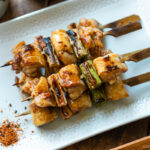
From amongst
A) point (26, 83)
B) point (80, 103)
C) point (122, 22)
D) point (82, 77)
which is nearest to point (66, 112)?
point (80, 103)

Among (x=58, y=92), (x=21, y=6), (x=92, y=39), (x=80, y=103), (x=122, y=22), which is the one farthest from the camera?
(x=21, y=6)

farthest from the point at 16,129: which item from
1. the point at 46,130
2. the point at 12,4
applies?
the point at 12,4

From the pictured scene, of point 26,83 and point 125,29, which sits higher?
point 125,29

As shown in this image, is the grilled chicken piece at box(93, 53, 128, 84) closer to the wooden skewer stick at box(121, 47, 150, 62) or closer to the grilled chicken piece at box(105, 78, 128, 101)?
the grilled chicken piece at box(105, 78, 128, 101)

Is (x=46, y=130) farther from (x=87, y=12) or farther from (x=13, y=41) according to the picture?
(x=87, y=12)

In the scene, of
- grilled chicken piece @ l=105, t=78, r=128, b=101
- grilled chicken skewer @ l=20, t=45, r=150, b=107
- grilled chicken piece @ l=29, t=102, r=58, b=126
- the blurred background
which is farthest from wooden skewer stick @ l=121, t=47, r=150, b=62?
the blurred background

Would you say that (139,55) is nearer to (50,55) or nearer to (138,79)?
(138,79)
